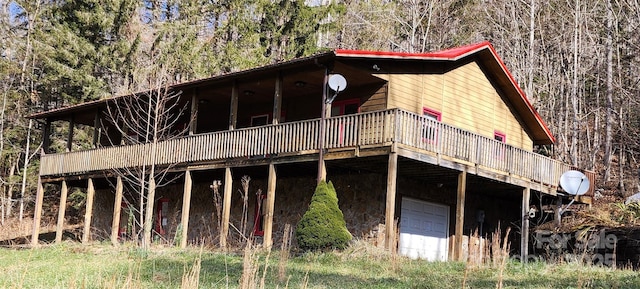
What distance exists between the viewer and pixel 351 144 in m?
17.4

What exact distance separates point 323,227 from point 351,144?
2.22 metres

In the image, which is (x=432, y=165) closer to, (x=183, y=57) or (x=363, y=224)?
(x=363, y=224)

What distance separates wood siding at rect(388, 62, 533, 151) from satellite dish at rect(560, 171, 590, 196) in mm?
2818

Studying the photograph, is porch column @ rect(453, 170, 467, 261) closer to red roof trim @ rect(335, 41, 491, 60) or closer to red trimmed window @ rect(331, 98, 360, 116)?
red roof trim @ rect(335, 41, 491, 60)

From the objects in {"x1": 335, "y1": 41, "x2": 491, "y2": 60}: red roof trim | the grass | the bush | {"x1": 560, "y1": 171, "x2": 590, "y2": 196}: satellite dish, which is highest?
{"x1": 335, "y1": 41, "x2": 491, "y2": 60}: red roof trim

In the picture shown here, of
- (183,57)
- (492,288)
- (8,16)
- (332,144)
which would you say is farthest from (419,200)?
(8,16)

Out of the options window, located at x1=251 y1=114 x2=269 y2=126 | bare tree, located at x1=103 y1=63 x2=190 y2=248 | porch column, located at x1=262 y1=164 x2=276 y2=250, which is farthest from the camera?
window, located at x1=251 y1=114 x2=269 y2=126

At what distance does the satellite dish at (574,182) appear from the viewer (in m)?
21.3

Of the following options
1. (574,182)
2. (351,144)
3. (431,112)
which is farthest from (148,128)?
(574,182)

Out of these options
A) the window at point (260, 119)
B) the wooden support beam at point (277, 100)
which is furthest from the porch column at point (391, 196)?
the window at point (260, 119)

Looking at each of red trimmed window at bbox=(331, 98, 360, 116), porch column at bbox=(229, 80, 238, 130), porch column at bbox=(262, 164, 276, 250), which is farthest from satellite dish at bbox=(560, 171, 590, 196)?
porch column at bbox=(229, 80, 238, 130)

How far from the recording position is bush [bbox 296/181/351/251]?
16.3 metres

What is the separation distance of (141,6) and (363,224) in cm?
1869

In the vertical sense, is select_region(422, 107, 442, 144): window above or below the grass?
above
